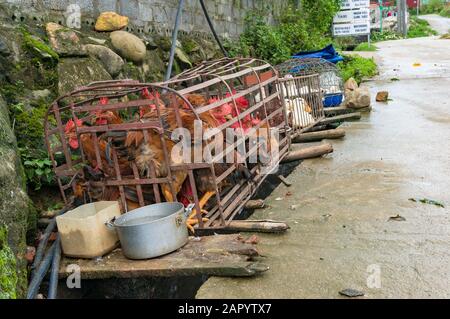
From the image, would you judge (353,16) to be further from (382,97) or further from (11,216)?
(11,216)

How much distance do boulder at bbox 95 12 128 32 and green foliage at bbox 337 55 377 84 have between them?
878 cm

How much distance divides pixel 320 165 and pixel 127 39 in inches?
128

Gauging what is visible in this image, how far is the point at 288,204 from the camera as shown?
16.8 ft

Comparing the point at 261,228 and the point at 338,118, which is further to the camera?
the point at 338,118

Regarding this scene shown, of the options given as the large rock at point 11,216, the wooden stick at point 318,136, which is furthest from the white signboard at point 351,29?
the large rock at point 11,216

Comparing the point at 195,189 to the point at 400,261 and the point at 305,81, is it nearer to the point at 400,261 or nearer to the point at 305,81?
the point at 400,261

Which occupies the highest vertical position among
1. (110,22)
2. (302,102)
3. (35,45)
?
(110,22)

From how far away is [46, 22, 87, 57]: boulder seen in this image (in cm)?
546

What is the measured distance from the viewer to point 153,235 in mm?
3557

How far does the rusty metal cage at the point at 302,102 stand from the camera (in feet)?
25.5

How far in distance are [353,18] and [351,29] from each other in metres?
0.43

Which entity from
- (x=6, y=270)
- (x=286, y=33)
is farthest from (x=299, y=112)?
(x=286, y=33)

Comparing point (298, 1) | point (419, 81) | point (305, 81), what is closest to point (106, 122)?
point (305, 81)

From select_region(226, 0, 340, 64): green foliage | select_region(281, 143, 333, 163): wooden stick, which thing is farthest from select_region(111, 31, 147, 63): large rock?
select_region(226, 0, 340, 64): green foliage
